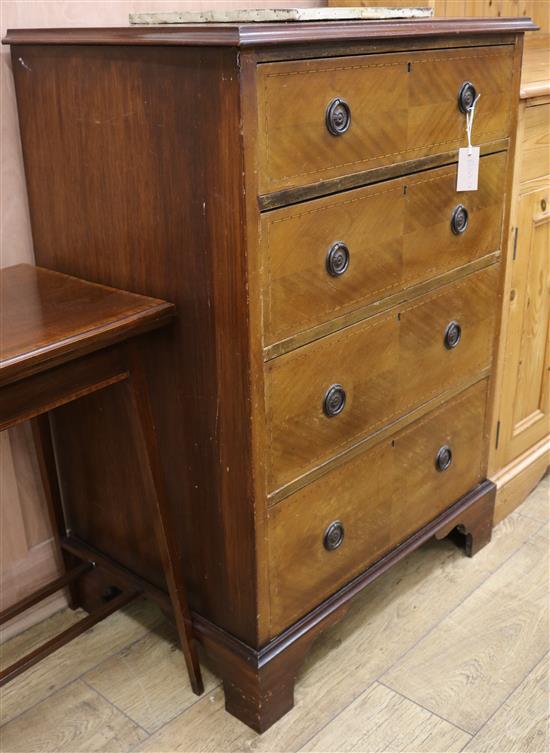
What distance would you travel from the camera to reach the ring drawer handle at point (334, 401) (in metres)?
1.51

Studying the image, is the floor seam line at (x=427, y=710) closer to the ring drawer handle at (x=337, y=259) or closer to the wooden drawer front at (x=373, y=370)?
the wooden drawer front at (x=373, y=370)

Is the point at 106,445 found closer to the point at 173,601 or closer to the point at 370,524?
the point at 173,601

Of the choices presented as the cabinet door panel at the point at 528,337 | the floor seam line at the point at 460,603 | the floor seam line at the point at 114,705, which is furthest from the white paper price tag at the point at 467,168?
the floor seam line at the point at 114,705

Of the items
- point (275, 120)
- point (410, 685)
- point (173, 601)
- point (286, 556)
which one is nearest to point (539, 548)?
point (410, 685)

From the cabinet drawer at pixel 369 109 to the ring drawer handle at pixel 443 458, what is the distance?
2.21 ft

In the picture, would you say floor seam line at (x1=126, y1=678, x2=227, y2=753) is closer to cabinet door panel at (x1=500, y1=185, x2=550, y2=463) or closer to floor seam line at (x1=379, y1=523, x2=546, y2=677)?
floor seam line at (x1=379, y1=523, x2=546, y2=677)

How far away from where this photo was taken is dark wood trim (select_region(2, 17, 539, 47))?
117 centimetres

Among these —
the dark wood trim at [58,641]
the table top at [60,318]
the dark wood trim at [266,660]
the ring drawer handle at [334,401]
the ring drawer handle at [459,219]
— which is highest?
the ring drawer handle at [459,219]

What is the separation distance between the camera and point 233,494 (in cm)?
147

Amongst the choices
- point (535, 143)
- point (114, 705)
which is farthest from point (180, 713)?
point (535, 143)

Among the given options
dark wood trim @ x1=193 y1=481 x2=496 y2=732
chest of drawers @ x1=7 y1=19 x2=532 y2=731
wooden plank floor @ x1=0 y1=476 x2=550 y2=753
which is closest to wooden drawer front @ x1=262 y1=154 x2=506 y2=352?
chest of drawers @ x1=7 y1=19 x2=532 y2=731

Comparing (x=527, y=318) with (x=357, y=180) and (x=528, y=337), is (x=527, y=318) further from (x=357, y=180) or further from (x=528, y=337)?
(x=357, y=180)

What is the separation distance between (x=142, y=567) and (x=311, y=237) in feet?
2.63

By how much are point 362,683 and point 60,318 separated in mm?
964
